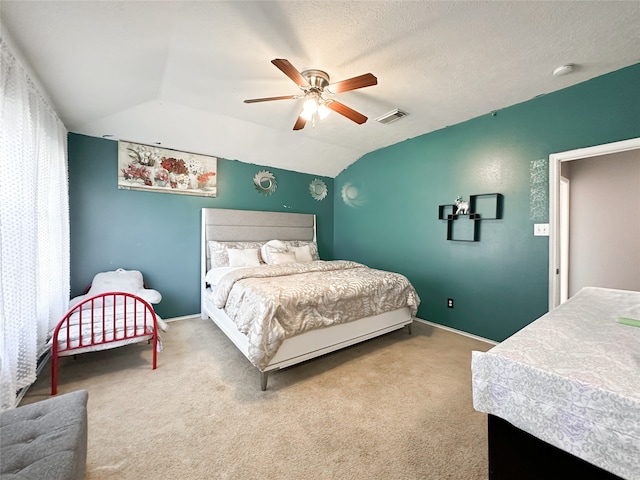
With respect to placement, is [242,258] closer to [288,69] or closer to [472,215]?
[288,69]

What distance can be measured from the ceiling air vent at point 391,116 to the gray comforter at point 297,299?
189 cm

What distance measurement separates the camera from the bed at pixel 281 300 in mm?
2084

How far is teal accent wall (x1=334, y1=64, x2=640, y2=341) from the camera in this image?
2460 millimetres

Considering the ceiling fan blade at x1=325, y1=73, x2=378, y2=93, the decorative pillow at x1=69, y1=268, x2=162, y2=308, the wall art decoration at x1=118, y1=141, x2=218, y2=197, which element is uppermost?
the ceiling fan blade at x1=325, y1=73, x2=378, y2=93

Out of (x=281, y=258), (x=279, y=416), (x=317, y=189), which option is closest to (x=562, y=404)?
(x=279, y=416)

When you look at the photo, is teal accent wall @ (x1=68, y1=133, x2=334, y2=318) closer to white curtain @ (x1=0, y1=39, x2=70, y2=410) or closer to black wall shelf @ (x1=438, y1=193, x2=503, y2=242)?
white curtain @ (x1=0, y1=39, x2=70, y2=410)

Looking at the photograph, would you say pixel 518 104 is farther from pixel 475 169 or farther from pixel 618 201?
pixel 618 201

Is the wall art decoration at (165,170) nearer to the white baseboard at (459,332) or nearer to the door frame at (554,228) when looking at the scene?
the white baseboard at (459,332)

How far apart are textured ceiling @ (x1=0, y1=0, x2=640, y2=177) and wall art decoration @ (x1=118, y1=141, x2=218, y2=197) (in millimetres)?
322

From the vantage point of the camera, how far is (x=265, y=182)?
447 cm

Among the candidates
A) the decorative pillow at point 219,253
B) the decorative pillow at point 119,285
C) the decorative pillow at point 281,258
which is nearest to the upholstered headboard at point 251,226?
the decorative pillow at point 219,253

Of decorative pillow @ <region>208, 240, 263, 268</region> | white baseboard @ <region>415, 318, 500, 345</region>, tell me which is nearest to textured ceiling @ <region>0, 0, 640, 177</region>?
decorative pillow @ <region>208, 240, 263, 268</region>

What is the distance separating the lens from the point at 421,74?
2316 mm

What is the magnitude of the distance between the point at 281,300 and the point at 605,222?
433cm
